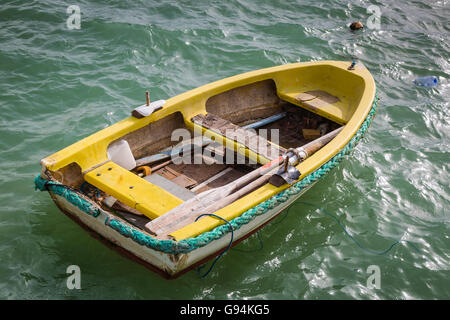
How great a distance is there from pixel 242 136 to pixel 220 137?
0.31m

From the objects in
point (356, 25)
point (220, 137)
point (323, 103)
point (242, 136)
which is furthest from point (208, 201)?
point (356, 25)

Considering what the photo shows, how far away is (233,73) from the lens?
29.2 ft

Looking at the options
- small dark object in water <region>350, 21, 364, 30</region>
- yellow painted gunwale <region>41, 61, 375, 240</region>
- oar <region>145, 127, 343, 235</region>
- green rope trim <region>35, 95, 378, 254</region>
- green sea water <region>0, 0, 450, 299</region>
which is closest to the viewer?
green rope trim <region>35, 95, 378, 254</region>

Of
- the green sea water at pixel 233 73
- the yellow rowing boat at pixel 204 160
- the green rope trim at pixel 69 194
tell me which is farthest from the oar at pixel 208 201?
the green sea water at pixel 233 73

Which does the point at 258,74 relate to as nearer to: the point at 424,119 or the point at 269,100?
the point at 269,100

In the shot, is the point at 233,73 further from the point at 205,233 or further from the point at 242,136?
the point at 205,233

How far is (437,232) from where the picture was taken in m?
5.43

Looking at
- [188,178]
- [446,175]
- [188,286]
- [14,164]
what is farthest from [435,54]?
[14,164]

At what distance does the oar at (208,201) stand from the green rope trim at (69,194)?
587 mm

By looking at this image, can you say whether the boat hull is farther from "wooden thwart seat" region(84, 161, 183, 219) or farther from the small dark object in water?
the small dark object in water

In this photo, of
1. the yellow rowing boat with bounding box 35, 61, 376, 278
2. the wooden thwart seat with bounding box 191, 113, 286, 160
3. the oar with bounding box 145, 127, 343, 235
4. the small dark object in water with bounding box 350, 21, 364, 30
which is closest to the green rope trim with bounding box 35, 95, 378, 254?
the yellow rowing boat with bounding box 35, 61, 376, 278

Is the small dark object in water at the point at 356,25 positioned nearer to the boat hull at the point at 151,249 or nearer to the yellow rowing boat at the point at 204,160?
the yellow rowing boat at the point at 204,160

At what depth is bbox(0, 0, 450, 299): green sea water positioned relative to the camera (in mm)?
4613

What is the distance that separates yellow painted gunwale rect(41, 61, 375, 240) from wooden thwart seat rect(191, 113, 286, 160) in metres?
0.14
